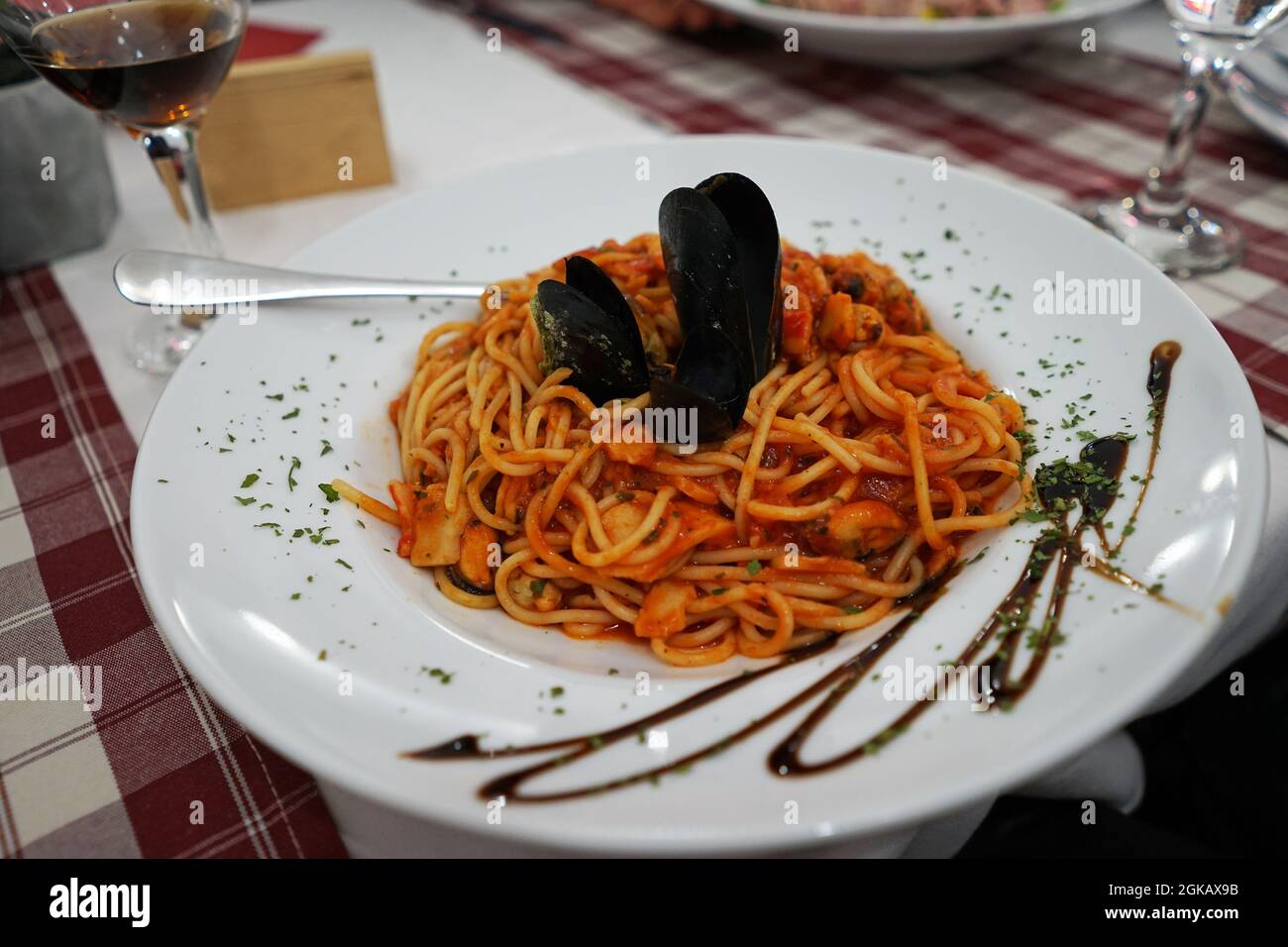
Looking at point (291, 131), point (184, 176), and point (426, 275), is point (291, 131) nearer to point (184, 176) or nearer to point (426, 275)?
point (184, 176)

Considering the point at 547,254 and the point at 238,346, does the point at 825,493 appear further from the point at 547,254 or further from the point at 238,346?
the point at 238,346

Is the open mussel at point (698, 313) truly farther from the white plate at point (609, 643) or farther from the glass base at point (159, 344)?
the glass base at point (159, 344)

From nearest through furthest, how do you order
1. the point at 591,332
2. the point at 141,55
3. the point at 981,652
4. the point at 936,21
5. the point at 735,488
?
the point at 981,652 → the point at 591,332 → the point at 735,488 → the point at 141,55 → the point at 936,21

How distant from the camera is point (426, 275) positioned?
3229 mm

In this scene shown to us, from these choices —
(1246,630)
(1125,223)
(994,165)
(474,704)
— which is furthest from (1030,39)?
(474,704)

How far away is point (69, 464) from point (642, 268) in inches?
77.5

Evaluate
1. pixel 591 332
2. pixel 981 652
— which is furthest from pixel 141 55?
pixel 981 652

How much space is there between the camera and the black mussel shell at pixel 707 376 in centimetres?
233

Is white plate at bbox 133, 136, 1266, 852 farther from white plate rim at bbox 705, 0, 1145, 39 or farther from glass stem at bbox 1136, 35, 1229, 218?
white plate rim at bbox 705, 0, 1145, 39

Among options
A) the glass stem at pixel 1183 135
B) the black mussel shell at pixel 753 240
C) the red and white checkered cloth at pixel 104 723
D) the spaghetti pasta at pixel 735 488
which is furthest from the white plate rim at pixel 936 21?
the red and white checkered cloth at pixel 104 723

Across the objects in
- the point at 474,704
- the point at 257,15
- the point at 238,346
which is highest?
the point at 257,15

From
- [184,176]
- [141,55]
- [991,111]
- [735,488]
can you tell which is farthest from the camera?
[991,111]

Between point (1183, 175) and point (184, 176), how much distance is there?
387 centimetres

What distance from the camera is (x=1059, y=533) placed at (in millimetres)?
A: 2045
